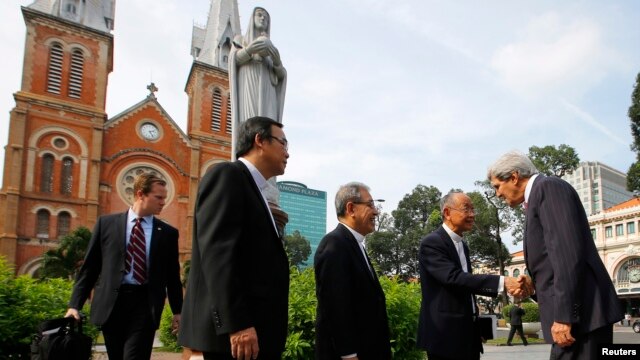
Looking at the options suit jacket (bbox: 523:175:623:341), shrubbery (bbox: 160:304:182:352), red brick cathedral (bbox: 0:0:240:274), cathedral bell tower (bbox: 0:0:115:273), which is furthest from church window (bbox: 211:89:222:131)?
suit jacket (bbox: 523:175:623:341)

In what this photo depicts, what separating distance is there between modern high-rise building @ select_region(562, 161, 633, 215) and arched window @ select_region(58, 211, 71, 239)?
128 metres

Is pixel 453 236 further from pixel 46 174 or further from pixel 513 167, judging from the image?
pixel 46 174

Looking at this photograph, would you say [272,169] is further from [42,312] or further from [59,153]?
[59,153]

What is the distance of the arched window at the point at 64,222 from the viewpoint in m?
32.0

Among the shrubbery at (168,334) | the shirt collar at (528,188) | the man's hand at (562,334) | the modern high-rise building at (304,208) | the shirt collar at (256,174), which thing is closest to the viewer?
the man's hand at (562,334)

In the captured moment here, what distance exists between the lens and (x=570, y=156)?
28.6m

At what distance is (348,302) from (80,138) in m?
34.6

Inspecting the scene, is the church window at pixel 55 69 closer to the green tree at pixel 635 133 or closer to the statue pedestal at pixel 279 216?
the statue pedestal at pixel 279 216

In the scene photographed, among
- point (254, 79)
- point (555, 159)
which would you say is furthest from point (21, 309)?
point (555, 159)

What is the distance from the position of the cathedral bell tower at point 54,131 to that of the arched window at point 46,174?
2.2 inches

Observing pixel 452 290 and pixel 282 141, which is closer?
pixel 282 141

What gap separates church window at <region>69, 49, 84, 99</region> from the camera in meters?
33.9

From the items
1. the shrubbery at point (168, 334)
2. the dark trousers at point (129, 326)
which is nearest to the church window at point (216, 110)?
the shrubbery at point (168, 334)

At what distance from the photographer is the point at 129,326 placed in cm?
363
